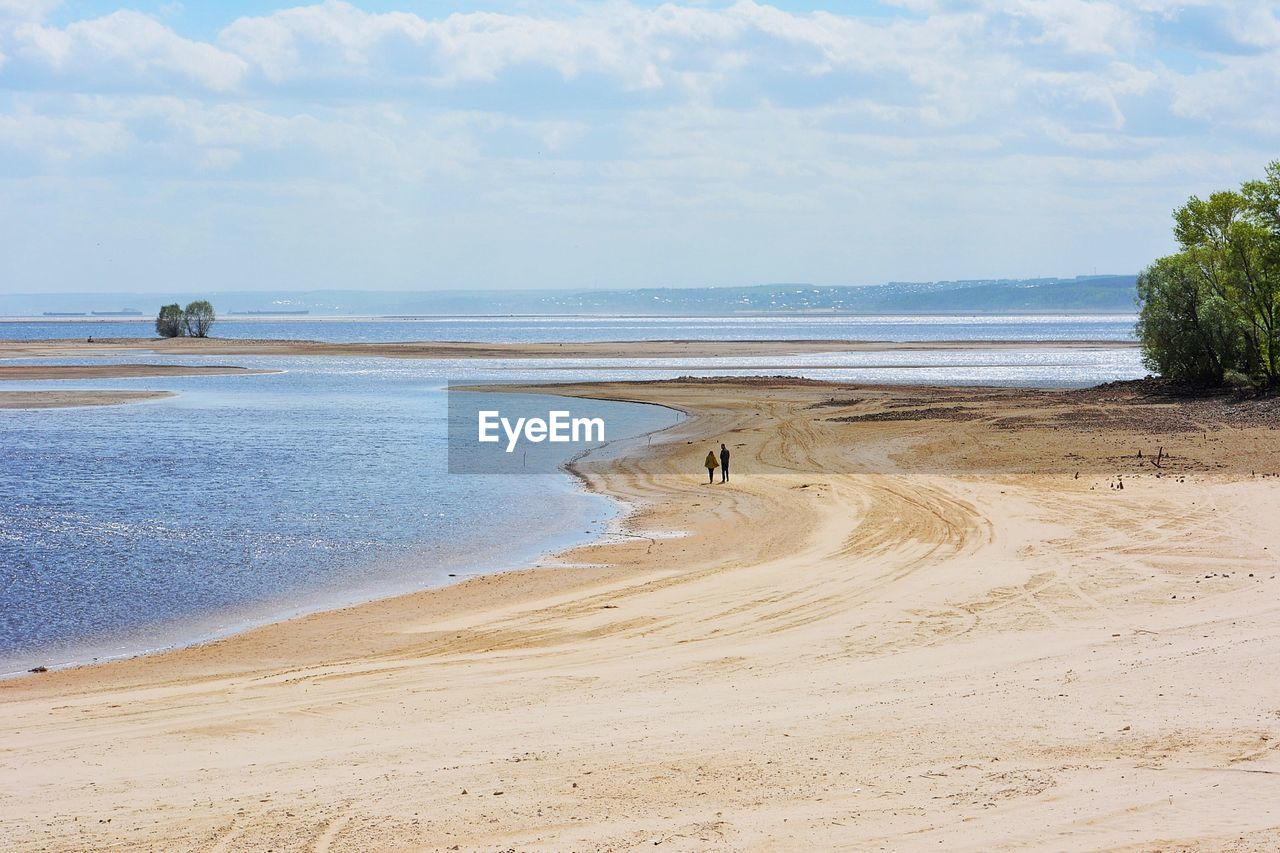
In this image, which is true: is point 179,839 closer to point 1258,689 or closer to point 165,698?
point 165,698

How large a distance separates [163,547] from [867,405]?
36789mm

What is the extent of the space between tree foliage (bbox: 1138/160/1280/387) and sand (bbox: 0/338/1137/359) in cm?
5510

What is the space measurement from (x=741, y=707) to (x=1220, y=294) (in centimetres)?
5009

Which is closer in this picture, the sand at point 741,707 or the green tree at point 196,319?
the sand at point 741,707

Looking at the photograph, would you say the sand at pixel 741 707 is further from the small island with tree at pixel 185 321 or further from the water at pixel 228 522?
the small island with tree at pixel 185 321

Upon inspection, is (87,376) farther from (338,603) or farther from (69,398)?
(338,603)

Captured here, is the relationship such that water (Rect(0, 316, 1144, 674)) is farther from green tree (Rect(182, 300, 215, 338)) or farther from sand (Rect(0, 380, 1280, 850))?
green tree (Rect(182, 300, 215, 338))

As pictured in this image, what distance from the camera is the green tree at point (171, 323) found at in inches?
6112

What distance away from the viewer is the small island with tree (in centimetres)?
15538

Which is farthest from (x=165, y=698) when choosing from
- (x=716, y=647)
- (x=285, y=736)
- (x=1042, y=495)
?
(x=1042, y=495)

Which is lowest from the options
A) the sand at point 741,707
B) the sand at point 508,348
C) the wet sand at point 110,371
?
the sand at point 741,707

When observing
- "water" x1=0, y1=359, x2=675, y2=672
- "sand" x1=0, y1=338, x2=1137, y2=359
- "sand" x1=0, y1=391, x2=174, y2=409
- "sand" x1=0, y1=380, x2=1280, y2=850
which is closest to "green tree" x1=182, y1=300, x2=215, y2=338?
"sand" x1=0, y1=338, x2=1137, y2=359

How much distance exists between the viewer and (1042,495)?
29844 mm

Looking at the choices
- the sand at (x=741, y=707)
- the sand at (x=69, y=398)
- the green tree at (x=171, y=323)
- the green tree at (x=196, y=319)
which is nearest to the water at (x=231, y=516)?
the sand at (x=741, y=707)
